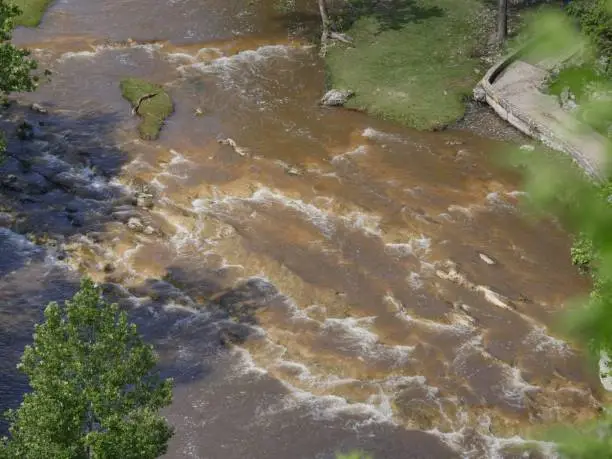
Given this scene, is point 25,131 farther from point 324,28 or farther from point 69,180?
point 324,28

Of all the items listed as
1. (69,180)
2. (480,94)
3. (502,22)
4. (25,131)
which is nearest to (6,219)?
(69,180)

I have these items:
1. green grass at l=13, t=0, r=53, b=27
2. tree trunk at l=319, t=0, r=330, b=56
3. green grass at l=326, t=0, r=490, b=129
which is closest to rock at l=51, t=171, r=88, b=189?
green grass at l=326, t=0, r=490, b=129

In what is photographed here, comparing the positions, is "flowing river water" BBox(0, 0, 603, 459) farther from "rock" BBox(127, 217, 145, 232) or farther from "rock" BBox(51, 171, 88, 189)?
"rock" BBox(51, 171, 88, 189)

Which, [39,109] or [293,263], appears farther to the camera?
[39,109]

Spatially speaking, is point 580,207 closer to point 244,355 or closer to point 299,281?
point 244,355

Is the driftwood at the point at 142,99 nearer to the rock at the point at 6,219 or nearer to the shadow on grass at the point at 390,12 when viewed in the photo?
the rock at the point at 6,219

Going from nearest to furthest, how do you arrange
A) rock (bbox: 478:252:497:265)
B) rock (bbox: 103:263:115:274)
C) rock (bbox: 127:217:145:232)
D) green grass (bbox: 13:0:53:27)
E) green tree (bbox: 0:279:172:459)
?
green tree (bbox: 0:279:172:459) < rock (bbox: 478:252:497:265) < rock (bbox: 103:263:115:274) < rock (bbox: 127:217:145:232) < green grass (bbox: 13:0:53:27)
